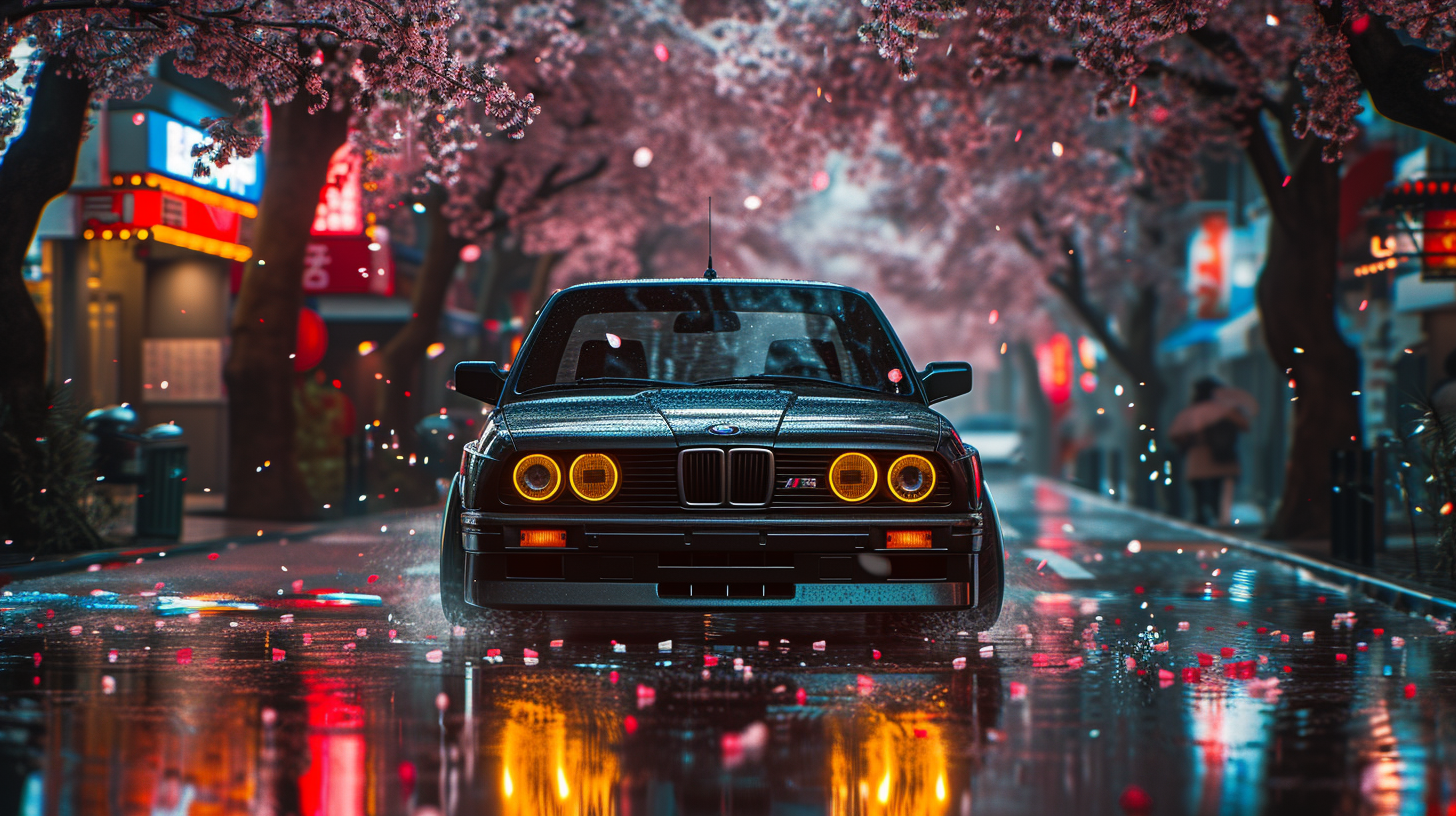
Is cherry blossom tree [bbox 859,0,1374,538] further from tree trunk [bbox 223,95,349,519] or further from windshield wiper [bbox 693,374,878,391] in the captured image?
windshield wiper [bbox 693,374,878,391]

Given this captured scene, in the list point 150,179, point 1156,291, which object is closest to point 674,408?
point 150,179

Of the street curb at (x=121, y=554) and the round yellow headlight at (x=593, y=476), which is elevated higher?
the round yellow headlight at (x=593, y=476)

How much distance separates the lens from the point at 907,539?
7.06m

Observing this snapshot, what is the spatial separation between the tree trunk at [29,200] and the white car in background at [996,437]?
32.4 meters

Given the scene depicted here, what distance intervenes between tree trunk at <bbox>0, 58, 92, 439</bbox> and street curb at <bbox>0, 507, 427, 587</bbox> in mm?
1132

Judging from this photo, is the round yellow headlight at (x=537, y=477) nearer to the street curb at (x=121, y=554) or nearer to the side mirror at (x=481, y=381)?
the side mirror at (x=481, y=381)

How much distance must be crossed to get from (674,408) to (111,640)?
9.86 feet

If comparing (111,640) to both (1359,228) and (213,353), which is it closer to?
(213,353)

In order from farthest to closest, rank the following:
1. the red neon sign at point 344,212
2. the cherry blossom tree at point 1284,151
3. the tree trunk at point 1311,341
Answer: the red neon sign at point 344,212
the tree trunk at point 1311,341
the cherry blossom tree at point 1284,151

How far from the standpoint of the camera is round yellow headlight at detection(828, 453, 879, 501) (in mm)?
7133

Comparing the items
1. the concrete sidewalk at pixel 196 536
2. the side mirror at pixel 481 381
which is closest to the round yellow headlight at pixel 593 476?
the side mirror at pixel 481 381

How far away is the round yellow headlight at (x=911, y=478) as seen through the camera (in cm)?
714

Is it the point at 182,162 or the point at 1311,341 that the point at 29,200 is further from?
the point at 1311,341

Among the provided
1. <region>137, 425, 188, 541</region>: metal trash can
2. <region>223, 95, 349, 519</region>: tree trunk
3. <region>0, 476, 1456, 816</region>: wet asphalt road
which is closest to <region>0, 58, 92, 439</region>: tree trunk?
<region>137, 425, 188, 541</region>: metal trash can
